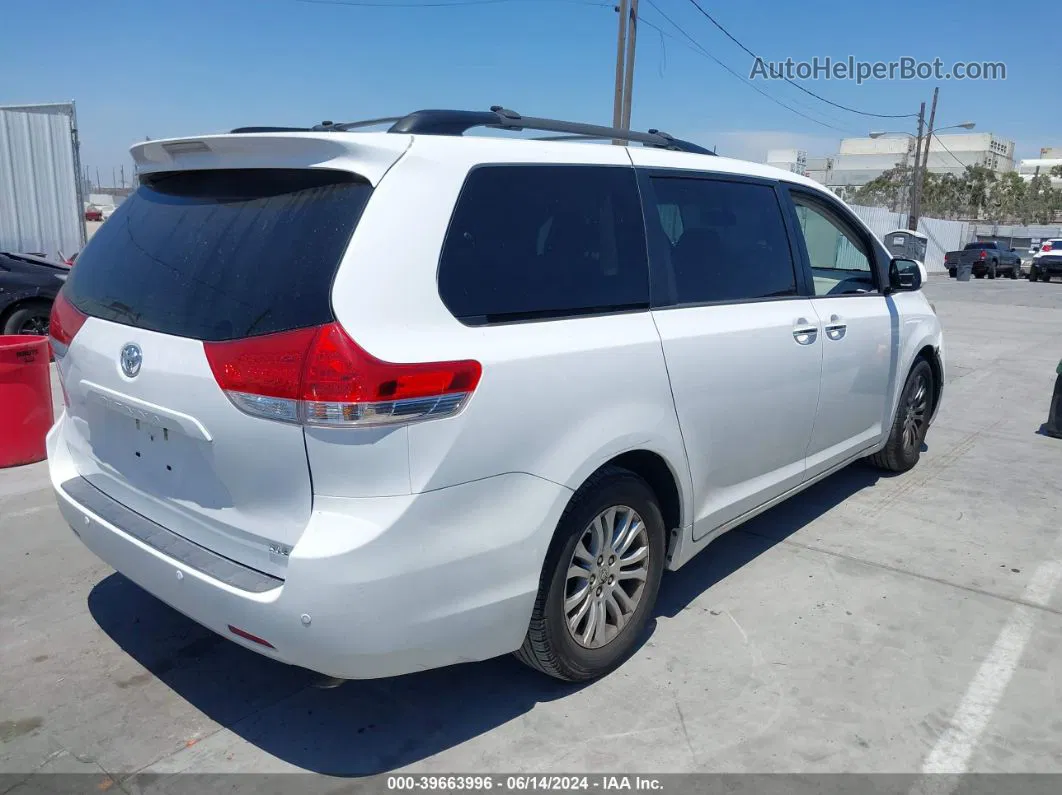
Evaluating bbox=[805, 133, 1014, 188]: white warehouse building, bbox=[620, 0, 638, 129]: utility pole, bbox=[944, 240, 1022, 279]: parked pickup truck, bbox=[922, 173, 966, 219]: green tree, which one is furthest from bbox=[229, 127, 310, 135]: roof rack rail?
bbox=[805, 133, 1014, 188]: white warehouse building

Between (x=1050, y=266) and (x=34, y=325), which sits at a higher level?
(x=1050, y=266)

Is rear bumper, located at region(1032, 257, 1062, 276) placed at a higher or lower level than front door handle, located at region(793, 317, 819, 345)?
lower

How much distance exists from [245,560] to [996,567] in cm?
371

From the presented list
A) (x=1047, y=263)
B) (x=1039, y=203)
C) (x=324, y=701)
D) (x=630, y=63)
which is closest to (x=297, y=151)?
(x=324, y=701)

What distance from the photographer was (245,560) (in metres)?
2.47

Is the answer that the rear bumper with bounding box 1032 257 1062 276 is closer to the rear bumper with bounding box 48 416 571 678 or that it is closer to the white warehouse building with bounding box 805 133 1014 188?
the rear bumper with bounding box 48 416 571 678

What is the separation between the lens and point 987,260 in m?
36.6

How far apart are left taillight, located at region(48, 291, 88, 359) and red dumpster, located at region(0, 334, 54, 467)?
238 centimetres

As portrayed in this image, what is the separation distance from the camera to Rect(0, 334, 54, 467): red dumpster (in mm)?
5320

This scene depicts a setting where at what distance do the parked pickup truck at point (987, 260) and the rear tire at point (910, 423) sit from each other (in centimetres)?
3422

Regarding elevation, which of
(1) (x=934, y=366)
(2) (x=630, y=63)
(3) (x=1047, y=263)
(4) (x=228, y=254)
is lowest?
(1) (x=934, y=366)

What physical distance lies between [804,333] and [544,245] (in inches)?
66.8

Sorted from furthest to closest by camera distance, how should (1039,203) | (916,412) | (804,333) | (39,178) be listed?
(1039,203), (39,178), (916,412), (804,333)

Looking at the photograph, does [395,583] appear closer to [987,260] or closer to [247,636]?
[247,636]
